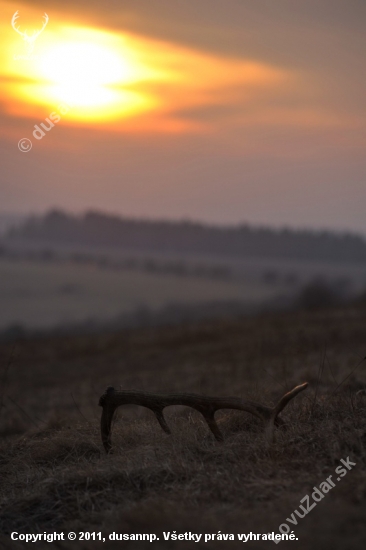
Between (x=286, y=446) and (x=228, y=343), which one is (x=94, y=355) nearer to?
(x=228, y=343)

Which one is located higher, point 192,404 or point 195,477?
point 192,404

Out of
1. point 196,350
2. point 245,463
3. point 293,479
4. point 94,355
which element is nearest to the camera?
point 293,479

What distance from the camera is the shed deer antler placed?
4953 mm

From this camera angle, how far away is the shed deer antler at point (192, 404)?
4953 mm

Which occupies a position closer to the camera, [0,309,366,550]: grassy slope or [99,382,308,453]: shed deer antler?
[0,309,366,550]: grassy slope

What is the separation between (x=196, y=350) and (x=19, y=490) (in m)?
16.0

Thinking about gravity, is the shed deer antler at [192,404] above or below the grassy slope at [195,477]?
above

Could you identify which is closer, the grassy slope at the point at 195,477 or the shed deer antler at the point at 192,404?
the grassy slope at the point at 195,477

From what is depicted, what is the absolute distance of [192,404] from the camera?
16.7ft

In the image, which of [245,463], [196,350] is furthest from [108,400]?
[196,350]

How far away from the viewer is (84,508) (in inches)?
164

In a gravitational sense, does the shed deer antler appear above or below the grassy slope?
above

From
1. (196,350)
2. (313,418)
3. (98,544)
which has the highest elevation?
(196,350)

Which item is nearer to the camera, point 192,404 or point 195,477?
point 195,477
